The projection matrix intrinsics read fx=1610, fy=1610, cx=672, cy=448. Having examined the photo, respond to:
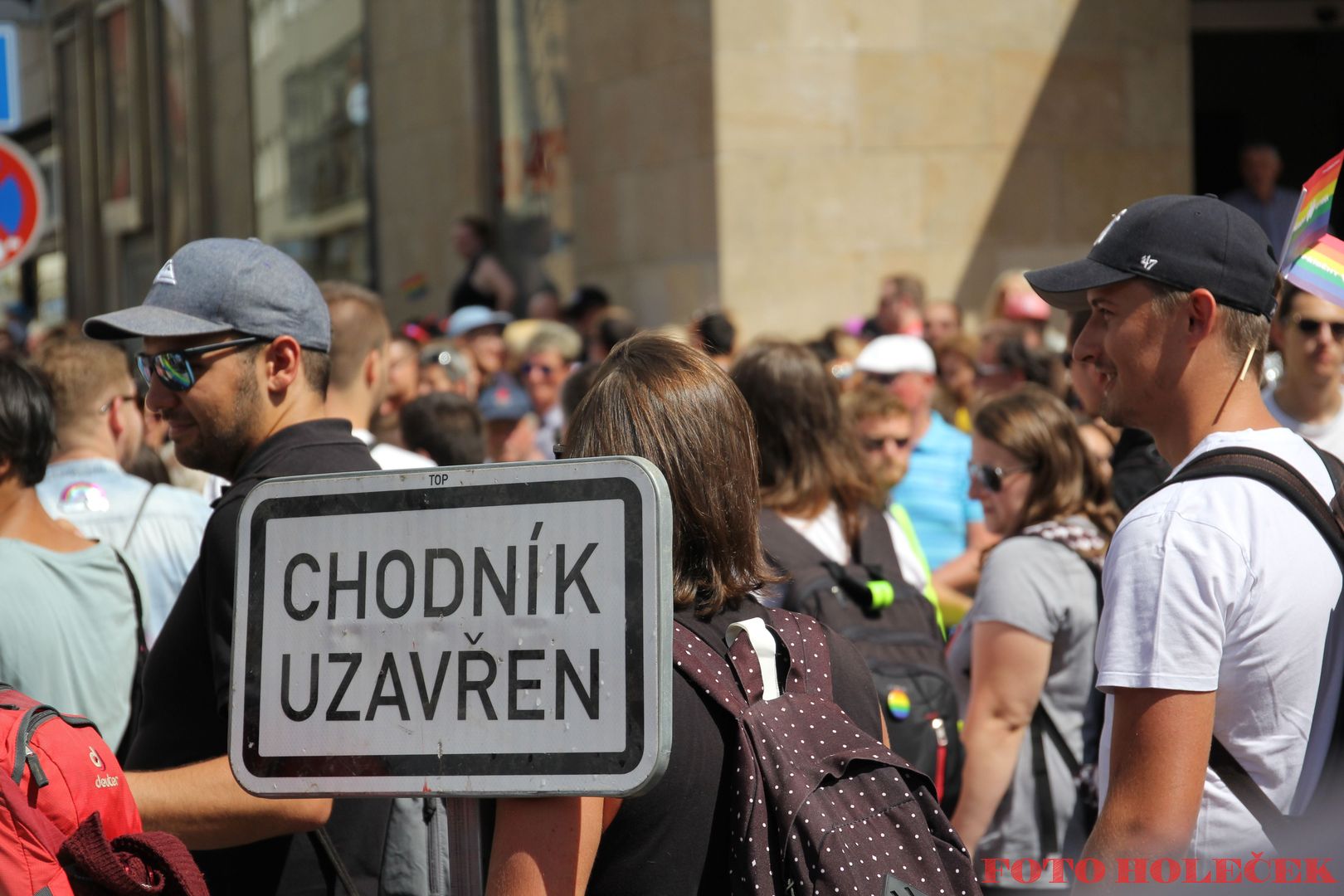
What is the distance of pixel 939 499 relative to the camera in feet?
22.2

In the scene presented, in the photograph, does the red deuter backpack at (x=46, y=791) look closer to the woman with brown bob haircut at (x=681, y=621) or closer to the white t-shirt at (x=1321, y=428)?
the woman with brown bob haircut at (x=681, y=621)

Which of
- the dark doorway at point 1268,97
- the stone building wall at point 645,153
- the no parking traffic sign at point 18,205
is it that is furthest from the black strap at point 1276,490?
the dark doorway at point 1268,97

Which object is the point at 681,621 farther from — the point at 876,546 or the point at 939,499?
the point at 939,499

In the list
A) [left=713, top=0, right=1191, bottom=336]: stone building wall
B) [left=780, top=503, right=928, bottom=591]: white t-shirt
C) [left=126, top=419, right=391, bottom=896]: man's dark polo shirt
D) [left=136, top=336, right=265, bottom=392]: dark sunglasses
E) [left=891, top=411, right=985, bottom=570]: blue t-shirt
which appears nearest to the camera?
[left=126, top=419, right=391, bottom=896]: man's dark polo shirt

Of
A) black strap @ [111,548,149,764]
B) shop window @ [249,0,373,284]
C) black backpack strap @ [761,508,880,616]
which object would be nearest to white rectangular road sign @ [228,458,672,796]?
black strap @ [111,548,149,764]

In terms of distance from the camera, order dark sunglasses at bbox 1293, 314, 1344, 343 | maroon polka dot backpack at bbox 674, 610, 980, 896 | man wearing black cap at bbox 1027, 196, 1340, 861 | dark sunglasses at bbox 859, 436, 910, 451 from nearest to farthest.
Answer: maroon polka dot backpack at bbox 674, 610, 980, 896
man wearing black cap at bbox 1027, 196, 1340, 861
dark sunglasses at bbox 1293, 314, 1344, 343
dark sunglasses at bbox 859, 436, 910, 451

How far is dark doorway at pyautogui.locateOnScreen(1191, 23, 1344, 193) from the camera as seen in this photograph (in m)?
14.9

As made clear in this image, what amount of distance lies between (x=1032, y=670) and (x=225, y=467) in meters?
2.23

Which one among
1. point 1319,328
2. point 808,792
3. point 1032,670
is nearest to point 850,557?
point 1032,670

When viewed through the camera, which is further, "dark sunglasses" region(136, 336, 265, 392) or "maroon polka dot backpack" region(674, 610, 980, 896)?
"dark sunglasses" region(136, 336, 265, 392)

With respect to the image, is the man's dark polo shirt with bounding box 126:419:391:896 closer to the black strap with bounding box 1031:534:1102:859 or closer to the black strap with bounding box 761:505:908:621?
the black strap with bounding box 761:505:908:621

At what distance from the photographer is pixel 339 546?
2.11 meters

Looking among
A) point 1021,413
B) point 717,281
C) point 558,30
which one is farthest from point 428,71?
point 1021,413

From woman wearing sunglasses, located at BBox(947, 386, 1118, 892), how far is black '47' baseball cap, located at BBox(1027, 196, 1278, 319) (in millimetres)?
1716
